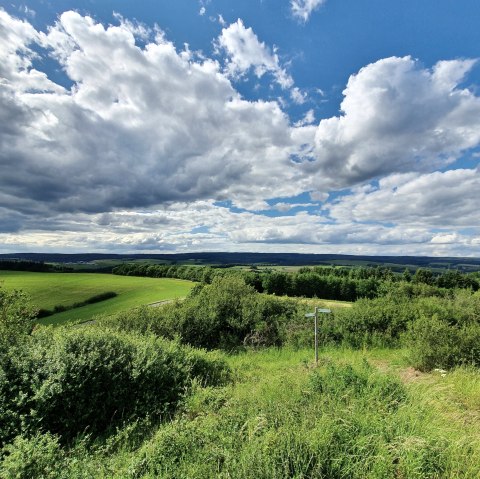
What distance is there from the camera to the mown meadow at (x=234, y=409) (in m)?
4.04

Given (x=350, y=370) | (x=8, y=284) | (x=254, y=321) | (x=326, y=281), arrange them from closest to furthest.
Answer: (x=350, y=370) < (x=254, y=321) < (x=8, y=284) < (x=326, y=281)

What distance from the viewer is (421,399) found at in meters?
5.95

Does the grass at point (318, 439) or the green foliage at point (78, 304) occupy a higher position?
the grass at point (318, 439)

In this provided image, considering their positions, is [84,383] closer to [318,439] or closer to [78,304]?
[318,439]

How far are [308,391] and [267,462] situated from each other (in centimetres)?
255

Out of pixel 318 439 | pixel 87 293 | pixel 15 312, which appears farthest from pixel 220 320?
pixel 87 293

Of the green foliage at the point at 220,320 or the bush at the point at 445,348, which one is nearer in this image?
the bush at the point at 445,348

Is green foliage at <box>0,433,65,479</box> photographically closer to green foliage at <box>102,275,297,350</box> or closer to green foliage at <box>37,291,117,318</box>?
green foliage at <box>102,275,297,350</box>

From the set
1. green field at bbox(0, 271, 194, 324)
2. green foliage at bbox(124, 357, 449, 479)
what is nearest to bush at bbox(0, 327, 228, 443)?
green foliage at bbox(124, 357, 449, 479)

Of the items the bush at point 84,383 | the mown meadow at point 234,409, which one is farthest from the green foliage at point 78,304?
the bush at point 84,383

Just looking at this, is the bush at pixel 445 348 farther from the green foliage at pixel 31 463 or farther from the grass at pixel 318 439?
the green foliage at pixel 31 463

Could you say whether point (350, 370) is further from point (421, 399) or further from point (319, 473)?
point (319, 473)

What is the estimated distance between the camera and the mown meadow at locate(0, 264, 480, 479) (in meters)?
4.04

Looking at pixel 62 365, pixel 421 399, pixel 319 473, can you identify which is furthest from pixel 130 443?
pixel 421 399
